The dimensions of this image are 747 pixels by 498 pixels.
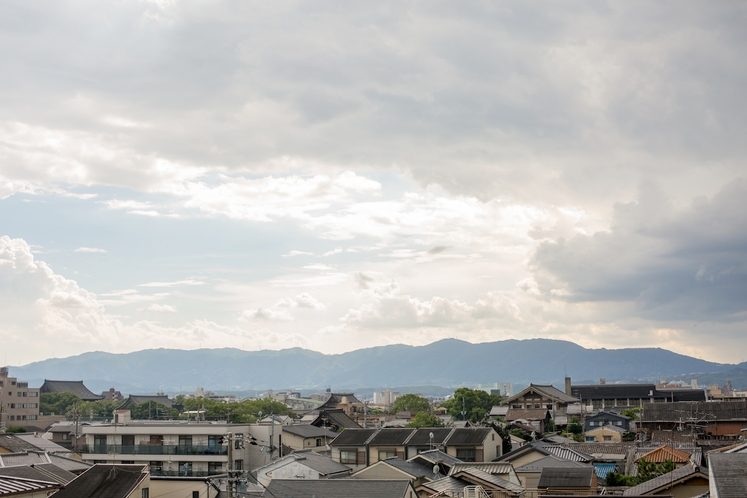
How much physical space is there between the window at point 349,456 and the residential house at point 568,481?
19713 millimetres

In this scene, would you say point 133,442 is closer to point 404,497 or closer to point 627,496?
point 404,497

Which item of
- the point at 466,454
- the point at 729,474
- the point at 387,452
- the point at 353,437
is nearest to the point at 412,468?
the point at 466,454

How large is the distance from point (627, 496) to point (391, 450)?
26362 millimetres

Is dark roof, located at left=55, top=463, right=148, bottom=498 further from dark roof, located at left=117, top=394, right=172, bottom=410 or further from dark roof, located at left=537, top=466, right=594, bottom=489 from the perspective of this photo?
dark roof, located at left=117, top=394, right=172, bottom=410

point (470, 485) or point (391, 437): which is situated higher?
point (391, 437)

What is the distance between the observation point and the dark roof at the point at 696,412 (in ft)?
206

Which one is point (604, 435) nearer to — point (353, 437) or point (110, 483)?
point (353, 437)

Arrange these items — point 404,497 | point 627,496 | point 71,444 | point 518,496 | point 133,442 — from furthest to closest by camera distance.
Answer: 1. point 71,444
2. point 133,442
3. point 518,496
4. point 404,497
5. point 627,496

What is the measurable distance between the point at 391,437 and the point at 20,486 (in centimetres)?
3591

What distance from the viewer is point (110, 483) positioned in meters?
31.8

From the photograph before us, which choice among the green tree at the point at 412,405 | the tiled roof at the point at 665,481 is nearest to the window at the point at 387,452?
the tiled roof at the point at 665,481

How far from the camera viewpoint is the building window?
50.0 m

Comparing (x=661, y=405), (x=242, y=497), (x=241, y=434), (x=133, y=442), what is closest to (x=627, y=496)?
(x=242, y=497)

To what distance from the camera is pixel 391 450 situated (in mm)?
51406
